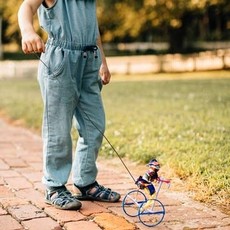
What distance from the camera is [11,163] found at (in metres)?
4.74

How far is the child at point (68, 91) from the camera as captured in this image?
310 cm

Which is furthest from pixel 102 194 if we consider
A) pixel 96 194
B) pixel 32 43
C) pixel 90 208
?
pixel 32 43

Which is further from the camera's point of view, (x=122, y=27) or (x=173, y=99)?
(x=122, y=27)

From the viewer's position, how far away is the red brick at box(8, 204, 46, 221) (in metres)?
3.08

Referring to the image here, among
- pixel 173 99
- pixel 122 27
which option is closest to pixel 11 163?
pixel 173 99

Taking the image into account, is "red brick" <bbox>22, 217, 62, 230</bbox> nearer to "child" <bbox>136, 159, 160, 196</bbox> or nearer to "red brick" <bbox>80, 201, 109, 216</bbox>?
"red brick" <bbox>80, 201, 109, 216</bbox>

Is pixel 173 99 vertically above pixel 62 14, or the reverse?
pixel 62 14

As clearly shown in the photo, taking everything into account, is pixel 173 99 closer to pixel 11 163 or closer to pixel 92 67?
pixel 11 163

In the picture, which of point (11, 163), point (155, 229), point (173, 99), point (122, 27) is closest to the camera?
point (155, 229)

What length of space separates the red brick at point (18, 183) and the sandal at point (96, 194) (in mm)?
604

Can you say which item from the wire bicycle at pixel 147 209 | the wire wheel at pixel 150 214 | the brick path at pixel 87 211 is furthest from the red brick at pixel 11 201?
the wire wheel at pixel 150 214

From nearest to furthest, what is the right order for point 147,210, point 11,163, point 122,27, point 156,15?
1. point 147,210
2. point 11,163
3. point 156,15
4. point 122,27

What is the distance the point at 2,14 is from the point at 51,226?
29406mm

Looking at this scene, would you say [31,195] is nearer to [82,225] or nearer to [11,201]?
[11,201]
